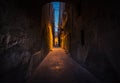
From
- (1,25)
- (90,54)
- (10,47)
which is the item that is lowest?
(90,54)

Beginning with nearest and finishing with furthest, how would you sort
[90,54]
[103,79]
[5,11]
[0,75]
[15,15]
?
[0,75]
[5,11]
[15,15]
[103,79]
[90,54]

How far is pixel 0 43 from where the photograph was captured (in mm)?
2555

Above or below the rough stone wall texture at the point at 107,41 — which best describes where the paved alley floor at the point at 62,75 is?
below

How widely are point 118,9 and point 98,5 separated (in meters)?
1.43

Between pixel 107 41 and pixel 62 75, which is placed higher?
pixel 107 41

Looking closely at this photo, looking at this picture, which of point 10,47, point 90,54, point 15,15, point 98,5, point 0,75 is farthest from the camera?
point 90,54

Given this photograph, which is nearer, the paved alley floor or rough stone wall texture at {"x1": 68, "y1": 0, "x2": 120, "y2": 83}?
rough stone wall texture at {"x1": 68, "y1": 0, "x2": 120, "y2": 83}

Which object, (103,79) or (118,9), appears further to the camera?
(103,79)

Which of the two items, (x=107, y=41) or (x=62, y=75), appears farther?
(x=62, y=75)

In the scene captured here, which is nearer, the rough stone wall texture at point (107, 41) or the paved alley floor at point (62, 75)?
the rough stone wall texture at point (107, 41)

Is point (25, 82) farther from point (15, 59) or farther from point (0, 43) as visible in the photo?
point (0, 43)

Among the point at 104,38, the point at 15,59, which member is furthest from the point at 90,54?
the point at 15,59

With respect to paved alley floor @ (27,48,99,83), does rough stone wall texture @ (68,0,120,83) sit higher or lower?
higher

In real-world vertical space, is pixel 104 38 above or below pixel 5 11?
below
